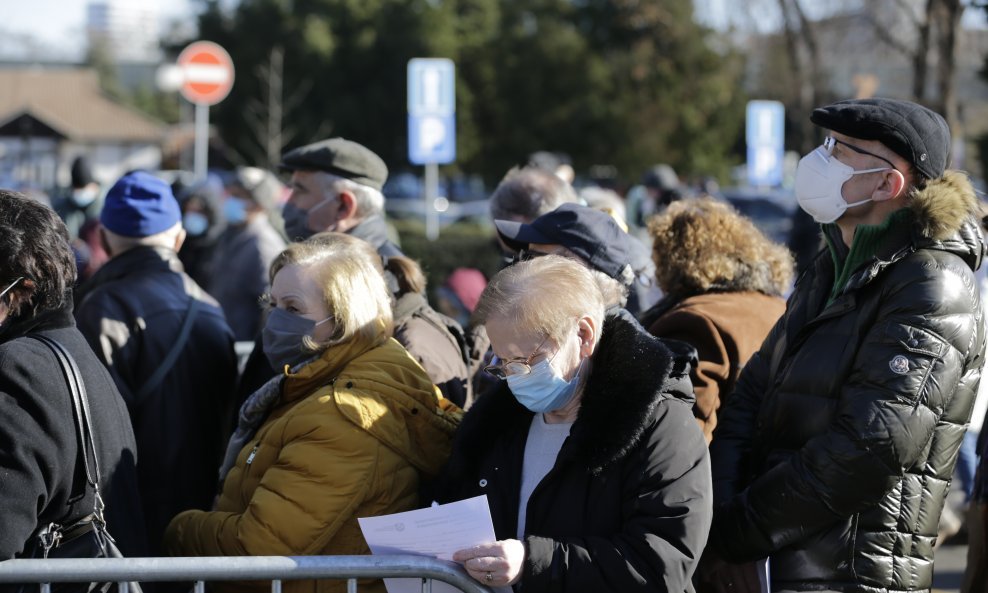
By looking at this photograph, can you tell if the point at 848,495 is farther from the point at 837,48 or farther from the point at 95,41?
the point at 95,41

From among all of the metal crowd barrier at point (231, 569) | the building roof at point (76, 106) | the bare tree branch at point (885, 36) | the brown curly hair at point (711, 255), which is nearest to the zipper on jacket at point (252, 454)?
the metal crowd barrier at point (231, 569)

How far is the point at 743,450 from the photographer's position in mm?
3223

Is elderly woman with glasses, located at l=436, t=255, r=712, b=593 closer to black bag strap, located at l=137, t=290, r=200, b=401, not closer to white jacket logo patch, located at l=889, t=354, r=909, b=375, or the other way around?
white jacket logo patch, located at l=889, t=354, r=909, b=375

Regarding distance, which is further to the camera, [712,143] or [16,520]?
[712,143]

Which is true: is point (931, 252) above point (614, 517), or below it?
above

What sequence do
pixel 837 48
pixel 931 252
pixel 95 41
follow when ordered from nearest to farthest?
pixel 931 252 → pixel 837 48 → pixel 95 41

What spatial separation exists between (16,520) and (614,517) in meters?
1.44

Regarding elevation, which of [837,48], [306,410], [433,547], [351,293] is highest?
[837,48]

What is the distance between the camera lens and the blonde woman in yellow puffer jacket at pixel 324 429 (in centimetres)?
302

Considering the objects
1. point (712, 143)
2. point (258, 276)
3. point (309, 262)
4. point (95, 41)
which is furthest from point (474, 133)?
point (95, 41)

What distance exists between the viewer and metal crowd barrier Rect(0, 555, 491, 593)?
8.50 ft

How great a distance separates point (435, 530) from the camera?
2.74m

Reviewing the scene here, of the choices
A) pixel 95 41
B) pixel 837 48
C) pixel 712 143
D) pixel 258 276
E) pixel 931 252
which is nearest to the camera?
pixel 931 252

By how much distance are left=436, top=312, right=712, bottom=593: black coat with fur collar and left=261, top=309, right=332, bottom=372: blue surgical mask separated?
747 millimetres
